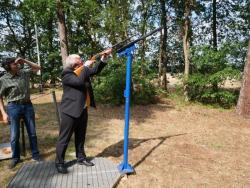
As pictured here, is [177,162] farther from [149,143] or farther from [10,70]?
[10,70]

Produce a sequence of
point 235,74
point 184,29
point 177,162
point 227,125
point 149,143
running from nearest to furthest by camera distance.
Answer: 1. point 177,162
2. point 149,143
3. point 227,125
4. point 235,74
5. point 184,29

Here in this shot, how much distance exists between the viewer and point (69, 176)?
515cm

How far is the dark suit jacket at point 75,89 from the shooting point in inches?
195

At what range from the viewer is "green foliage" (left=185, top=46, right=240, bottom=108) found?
38.4 feet

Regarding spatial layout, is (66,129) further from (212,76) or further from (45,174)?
(212,76)

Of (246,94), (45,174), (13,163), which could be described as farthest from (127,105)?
(246,94)

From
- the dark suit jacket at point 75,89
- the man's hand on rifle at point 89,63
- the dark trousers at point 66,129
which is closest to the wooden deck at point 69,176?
the dark trousers at point 66,129

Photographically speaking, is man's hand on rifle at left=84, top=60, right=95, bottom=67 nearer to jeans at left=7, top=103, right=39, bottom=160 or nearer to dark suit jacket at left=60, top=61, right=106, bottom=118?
dark suit jacket at left=60, top=61, right=106, bottom=118

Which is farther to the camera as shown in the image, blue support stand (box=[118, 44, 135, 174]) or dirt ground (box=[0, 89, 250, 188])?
dirt ground (box=[0, 89, 250, 188])

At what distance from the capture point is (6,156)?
6.15 m

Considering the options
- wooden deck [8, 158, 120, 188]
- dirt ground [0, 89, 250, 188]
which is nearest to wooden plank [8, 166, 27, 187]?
wooden deck [8, 158, 120, 188]

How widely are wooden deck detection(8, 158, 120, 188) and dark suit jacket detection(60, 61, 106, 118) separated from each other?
954 millimetres

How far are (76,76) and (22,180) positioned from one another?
1776 millimetres

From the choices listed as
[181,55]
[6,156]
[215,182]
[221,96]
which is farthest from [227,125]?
[181,55]
